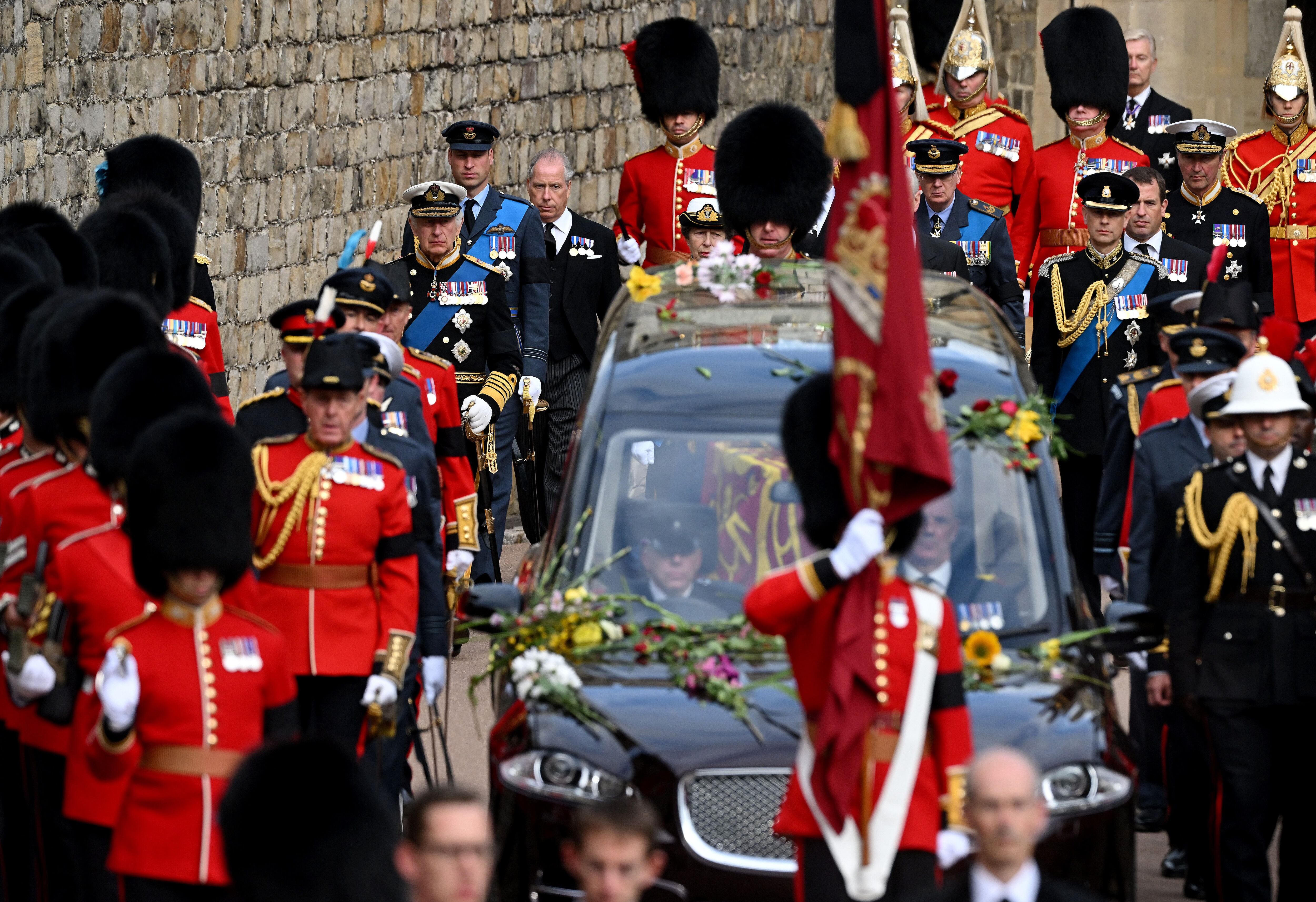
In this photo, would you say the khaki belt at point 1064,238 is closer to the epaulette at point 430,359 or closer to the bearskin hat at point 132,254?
the epaulette at point 430,359

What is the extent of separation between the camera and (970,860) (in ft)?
17.8

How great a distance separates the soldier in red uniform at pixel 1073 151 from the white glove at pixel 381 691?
630 centimetres

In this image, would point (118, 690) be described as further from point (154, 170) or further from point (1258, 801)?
point (154, 170)

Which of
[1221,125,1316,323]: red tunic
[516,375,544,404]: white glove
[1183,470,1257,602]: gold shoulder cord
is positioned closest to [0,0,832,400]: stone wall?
[516,375,544,404]: white glove

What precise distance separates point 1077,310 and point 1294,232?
150 inches

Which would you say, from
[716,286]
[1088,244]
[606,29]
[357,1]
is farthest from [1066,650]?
[606,29]

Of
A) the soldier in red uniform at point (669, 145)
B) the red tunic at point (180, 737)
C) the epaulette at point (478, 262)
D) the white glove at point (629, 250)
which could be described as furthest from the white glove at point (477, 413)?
the red tunic at point (180, 737)

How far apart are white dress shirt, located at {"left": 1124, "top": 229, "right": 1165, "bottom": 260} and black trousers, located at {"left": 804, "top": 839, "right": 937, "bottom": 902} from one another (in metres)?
6.22

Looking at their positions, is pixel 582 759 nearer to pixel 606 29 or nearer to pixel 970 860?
pixel 970 860

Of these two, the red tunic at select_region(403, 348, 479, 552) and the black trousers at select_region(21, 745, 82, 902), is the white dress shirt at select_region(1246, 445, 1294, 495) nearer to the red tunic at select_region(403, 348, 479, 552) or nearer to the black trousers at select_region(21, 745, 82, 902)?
the red tunic at select_region(403, 348, 479, 552)

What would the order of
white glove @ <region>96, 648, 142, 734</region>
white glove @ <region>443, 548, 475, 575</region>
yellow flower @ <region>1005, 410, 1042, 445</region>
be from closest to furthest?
white glove @ <region>96, 648, 142, 734</region> → yellow flower @ <region>1005, 410, 1042, 445</region> → white glove @ <region>443, 548, 475, 575</region>

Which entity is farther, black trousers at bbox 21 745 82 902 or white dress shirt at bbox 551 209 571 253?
white dress shirt at bbox 551 209 571 253

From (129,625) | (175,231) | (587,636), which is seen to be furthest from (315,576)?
(175,231)

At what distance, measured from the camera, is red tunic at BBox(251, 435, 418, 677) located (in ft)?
23.6
